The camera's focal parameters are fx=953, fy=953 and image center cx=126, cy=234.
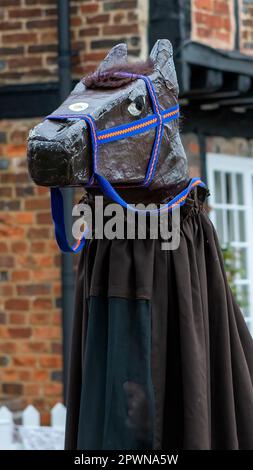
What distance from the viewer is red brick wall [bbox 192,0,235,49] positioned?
714 cm

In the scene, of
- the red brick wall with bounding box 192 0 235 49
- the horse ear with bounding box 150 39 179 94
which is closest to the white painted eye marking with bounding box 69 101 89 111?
the horse ear with bounding box 150 39 179 94

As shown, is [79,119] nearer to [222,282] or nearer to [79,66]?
[222,282]

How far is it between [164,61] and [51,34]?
4278 millimetres

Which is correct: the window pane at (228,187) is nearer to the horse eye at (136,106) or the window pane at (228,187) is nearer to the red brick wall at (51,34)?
the red brick wall at (51,34)

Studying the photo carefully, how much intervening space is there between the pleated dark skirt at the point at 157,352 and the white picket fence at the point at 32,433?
3.05 m

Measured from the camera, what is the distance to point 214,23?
7391 mm

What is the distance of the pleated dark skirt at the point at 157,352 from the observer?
9.18ft

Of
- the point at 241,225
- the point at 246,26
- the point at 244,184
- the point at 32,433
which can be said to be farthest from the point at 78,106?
the point at 241,225

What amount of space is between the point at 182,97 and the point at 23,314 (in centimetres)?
202

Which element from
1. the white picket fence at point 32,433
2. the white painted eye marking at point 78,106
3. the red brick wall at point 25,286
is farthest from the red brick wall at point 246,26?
the white painted eye marking at point 78,106

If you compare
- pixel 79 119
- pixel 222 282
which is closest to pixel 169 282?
pixel 222 282

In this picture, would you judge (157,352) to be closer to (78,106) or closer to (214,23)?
(78,106)

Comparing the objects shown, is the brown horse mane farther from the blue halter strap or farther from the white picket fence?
the white picket fence

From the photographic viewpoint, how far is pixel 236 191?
817cm
